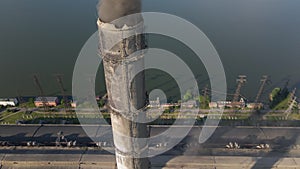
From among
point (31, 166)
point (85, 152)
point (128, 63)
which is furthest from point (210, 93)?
point (128, 63)

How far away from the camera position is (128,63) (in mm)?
10031

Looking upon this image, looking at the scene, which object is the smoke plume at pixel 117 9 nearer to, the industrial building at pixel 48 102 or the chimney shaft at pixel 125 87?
the chimney shaft at pixel 125 87

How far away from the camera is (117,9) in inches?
338

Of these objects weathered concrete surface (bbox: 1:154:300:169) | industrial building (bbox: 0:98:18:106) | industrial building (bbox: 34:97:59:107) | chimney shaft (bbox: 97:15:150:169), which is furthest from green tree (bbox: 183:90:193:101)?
chimney shaft (bbox: 97:15:150:169)

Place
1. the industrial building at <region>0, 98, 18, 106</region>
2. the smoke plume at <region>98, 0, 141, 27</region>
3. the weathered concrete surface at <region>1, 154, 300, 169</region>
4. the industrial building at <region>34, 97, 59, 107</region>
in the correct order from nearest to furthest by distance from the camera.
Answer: the smoke plume at <region>98, 0, 141, 27</region> → the weathered concrete surface at <region>1, 154, 300, 169</region> → the industrial building at <region>34, 97, 59, 107</region> → the industrial building at <region>0, 98, 18, 106</region>

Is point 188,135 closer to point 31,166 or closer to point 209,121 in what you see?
point 209,121

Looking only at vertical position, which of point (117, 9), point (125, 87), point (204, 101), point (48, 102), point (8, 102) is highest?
point (117, 9)

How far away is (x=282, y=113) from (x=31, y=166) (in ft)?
88.7

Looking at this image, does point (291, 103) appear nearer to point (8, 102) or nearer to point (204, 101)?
point (204, 101)

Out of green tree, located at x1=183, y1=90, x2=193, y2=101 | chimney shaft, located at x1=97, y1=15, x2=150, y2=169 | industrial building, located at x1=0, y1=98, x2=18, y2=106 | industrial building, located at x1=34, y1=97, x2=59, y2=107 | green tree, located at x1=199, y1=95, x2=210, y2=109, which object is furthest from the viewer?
green tree, located at x1=183, y1=90, x2=193, y2=101

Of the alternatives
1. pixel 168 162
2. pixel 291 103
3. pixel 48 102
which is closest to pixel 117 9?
pixel 168 162

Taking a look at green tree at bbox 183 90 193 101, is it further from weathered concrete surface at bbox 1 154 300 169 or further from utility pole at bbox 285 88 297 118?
utility pole at bbox 285 88 297 118

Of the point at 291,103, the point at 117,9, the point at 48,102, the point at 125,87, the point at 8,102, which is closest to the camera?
the point at 117,9

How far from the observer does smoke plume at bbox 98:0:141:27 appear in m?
8.45
